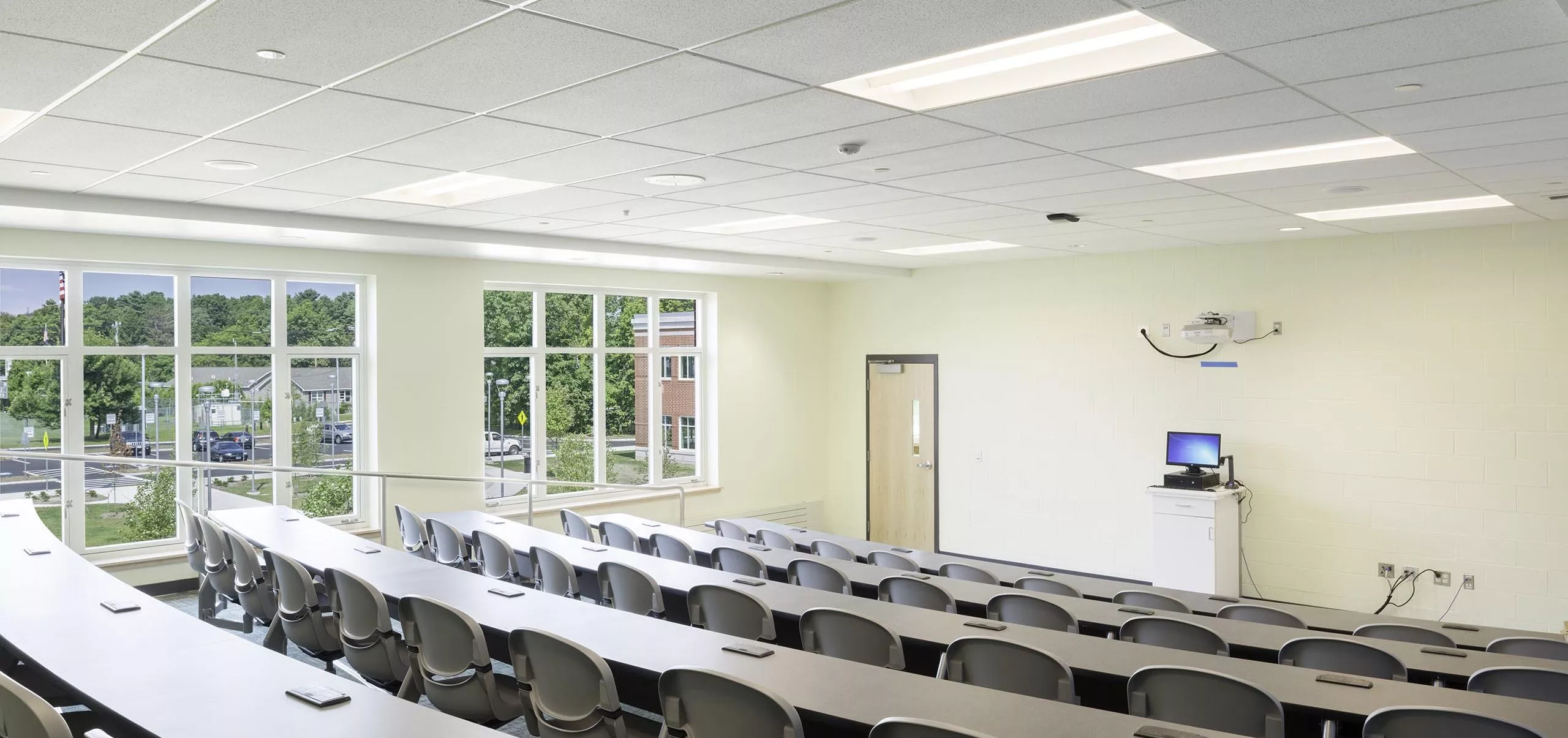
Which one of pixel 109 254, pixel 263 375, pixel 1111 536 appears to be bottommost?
pixel 1111 536

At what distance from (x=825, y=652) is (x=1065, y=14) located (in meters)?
2.41

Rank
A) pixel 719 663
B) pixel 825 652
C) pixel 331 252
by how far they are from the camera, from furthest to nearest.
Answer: pixel 331 252, pixel 825 652, pixel 719 663

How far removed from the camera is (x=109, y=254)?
668 centimetres

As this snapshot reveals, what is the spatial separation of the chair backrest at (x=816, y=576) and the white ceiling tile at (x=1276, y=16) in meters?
3.02

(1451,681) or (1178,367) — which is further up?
(1178,367)

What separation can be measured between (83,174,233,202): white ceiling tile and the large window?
132 inches

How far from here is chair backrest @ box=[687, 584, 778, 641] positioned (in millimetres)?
3979

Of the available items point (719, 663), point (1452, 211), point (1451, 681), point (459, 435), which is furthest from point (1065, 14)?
point (459, 435)

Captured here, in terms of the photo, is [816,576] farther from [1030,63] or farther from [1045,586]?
[1030,63]

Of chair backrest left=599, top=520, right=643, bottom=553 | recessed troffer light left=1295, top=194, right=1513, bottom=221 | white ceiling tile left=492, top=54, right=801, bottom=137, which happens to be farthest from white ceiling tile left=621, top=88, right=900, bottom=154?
recessed troffer light left=1295, top=194, right=1513, bottom=221

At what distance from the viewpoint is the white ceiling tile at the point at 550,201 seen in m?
5.54

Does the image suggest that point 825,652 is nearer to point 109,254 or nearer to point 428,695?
point 428,695

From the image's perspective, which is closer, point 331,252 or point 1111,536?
point 331,252

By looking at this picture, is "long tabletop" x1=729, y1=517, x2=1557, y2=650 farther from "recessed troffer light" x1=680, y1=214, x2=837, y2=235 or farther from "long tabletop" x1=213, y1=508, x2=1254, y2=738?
"long tabletop" x1=213, y1=508, x2=1254, y2=738
